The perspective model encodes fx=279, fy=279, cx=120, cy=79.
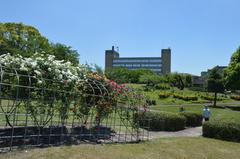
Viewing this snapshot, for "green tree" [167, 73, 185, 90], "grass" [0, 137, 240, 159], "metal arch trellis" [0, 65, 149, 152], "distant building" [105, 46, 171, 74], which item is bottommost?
"grass" [0, 137, 240, 159]

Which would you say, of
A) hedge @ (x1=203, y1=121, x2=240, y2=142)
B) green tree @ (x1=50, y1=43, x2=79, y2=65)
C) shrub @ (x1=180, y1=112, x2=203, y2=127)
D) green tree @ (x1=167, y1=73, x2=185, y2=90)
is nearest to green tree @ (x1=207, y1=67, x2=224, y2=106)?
green tree @ (x1=50, y1=43, x2=79, y2=65)

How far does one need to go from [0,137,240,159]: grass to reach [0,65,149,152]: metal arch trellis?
69 cm

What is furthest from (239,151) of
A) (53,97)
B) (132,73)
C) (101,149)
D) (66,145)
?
(132,73)

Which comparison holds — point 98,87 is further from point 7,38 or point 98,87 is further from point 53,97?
point 7,38

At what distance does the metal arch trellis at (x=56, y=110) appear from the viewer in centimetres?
802

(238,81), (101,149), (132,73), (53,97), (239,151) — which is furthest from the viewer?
(132,73)

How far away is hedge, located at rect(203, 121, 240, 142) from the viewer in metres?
12.4

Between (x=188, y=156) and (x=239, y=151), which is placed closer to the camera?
(x=188, y=156)

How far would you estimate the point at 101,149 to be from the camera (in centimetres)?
799

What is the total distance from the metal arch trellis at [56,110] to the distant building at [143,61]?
111578 millimetres

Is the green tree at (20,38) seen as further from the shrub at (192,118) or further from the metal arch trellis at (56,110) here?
the metal arch trellis at (56,110)

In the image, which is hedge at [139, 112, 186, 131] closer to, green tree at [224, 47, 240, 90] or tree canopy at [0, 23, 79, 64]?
tree canopy at [0, 23, 79, 64]

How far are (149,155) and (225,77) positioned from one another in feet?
96.8

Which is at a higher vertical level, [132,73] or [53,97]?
[132,73]
